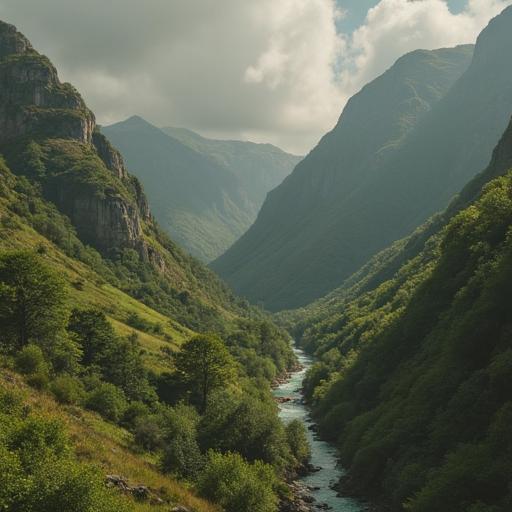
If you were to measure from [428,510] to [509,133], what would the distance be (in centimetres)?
11708

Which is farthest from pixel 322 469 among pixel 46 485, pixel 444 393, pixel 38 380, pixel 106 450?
pixel 46 485

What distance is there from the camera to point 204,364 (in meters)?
82.6

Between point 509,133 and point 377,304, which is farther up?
point 509,133

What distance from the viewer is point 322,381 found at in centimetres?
11038

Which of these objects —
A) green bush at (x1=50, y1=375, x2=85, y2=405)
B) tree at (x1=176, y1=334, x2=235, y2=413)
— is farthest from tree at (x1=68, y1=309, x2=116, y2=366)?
green bush at (x1=50, y1=375, x2=85, y2=405)

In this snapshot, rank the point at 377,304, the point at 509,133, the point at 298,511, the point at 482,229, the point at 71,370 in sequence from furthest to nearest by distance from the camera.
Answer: the point at 377,304 < the point at 509,133 < the point at 482,229 < the point at 71,370 < the point at 298,511

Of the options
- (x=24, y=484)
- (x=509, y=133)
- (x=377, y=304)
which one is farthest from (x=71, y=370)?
(x=509, y=133)

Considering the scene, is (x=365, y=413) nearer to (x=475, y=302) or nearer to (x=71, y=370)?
(x=475, y=302)

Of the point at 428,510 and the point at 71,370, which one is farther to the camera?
the point at 71,370

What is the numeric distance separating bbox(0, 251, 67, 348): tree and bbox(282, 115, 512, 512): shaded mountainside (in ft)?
143

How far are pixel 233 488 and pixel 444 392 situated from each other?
25301mm

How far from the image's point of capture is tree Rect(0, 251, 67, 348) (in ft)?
220

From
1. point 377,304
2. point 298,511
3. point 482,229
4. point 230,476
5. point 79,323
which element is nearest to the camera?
point 230,476

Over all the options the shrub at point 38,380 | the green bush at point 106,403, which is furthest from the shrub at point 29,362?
the green bush at point 106,403
